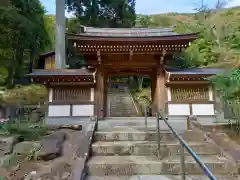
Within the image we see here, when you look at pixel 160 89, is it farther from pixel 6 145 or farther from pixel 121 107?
pixel 121 107

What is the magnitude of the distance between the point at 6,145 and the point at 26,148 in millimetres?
431

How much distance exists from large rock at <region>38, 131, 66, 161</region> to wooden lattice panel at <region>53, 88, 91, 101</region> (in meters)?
4.10

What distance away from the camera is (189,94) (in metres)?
8.66

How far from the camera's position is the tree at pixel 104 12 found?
1523 centimetres

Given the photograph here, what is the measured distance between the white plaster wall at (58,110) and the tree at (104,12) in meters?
8.82

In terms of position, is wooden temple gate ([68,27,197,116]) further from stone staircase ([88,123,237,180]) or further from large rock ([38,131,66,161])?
large rock ([38,131,66,161])

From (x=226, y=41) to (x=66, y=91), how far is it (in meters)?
14.7

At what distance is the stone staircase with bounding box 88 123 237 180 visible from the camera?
3.37m

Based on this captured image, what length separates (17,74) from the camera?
46.1 ft

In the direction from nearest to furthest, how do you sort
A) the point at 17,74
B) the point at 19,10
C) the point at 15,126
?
the point at 15,126, the point at 19,10, the point at 17,74

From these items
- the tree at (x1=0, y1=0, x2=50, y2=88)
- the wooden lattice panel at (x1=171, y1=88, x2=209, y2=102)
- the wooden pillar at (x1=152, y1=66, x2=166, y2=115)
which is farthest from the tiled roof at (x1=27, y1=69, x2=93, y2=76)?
the tree at (x1=0, y1=0, x2=50, y2=88)

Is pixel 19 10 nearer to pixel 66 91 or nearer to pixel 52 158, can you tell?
pixel 66 91

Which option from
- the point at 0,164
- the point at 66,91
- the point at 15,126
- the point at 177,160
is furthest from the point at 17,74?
the point at 177,160

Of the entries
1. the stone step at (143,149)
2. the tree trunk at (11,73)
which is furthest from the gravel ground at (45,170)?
the tree trunk at (11,73)
